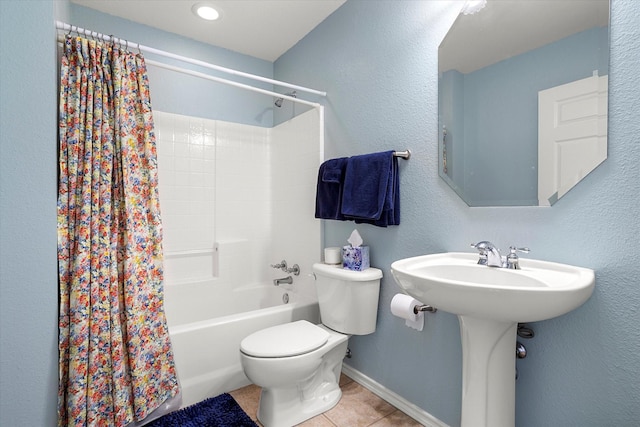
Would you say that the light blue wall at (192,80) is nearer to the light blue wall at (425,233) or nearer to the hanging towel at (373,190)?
the light blue wall at (425,233)

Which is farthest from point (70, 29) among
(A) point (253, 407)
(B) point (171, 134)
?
(A) point (253, 407)

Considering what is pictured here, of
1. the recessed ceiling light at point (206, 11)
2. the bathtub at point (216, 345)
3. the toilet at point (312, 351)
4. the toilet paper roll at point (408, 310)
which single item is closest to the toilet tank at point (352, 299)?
the toilet at point (312, 351)

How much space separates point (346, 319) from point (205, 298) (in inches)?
50.4

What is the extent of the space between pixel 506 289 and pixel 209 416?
1.56 metres

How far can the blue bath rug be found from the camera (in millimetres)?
1551

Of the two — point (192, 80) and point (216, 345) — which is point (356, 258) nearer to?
point (216, 345)

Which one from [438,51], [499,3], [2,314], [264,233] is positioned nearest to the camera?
[2,314]

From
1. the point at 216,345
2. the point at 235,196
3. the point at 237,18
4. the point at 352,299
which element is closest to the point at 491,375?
the point at 352,299

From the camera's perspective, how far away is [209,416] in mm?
1611

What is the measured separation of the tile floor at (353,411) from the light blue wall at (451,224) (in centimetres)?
11

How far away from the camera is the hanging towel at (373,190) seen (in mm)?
1634

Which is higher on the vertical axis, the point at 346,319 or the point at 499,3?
the point at 499,3

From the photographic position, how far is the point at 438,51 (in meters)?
1.50

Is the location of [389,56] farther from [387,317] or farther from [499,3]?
[387,317]
